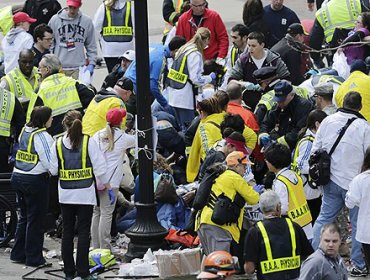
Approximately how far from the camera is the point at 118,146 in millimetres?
15375

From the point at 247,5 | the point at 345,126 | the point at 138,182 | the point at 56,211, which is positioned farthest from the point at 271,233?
the point at 247,5

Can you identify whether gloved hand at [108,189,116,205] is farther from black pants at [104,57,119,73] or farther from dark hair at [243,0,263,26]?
dark hair at [243,0,263,26]

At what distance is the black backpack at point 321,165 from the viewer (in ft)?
47.4

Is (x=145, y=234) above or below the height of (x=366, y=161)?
below

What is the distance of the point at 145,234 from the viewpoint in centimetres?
1502

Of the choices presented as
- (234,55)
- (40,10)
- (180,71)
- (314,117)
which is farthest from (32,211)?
(40,10)

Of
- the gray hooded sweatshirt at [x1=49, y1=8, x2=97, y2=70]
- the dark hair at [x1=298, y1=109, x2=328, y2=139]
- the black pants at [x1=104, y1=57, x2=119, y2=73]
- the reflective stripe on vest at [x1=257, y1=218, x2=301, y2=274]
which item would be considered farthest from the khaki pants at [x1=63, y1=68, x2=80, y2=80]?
the reflective stripe on vest at [x1=257, y1=218, x2=301, y2=274]

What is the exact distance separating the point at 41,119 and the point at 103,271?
1828 mm

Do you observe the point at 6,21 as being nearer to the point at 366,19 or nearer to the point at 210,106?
the point at 210,106

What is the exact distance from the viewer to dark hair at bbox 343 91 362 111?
14.5m

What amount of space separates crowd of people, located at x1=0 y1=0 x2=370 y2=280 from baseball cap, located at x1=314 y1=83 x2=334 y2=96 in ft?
0.11

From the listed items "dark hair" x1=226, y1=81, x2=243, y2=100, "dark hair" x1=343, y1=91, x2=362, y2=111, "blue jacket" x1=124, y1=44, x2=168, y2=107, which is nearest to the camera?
"dark hair" x1=343, y1=91, x2=362, y2=111

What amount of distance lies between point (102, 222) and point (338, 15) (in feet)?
17.2

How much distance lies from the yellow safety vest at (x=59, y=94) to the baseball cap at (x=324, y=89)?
3.11m
